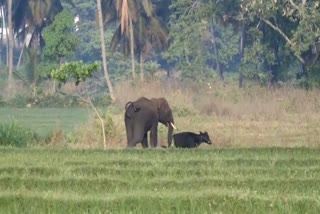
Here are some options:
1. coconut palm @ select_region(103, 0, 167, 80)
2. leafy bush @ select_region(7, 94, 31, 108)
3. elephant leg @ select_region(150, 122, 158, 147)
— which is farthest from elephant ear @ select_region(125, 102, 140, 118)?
coconut palm @ select_region(103, 0, 167, 80)

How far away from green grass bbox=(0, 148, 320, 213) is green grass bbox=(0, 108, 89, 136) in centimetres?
1051

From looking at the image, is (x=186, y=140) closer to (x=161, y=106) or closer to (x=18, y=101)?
(x=161, y=106)

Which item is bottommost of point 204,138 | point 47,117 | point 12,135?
point 47,117

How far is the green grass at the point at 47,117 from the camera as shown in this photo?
3074 cm

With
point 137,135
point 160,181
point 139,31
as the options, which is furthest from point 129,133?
point 139,31

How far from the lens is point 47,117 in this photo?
1410 inches

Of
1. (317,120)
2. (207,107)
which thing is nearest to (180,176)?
(317,120)

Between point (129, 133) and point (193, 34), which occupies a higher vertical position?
point (193, 34)

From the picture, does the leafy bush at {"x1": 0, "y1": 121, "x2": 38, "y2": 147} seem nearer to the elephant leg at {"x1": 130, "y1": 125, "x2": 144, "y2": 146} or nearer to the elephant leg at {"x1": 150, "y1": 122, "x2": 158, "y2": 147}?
the elephant leg at {"x1": 130, "y1": 125, "x2": 144, "y2": 146}

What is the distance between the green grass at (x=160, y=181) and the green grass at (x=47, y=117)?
34.5 feet

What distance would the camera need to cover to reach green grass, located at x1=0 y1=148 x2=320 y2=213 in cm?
1152

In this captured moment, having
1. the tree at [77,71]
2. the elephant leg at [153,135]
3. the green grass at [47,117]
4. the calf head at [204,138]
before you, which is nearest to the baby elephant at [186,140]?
the calf head at [204,138]

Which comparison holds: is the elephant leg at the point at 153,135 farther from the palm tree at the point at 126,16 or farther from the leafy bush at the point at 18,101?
the palm tree at the point at 126,16

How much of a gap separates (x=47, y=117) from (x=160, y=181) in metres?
22.1
